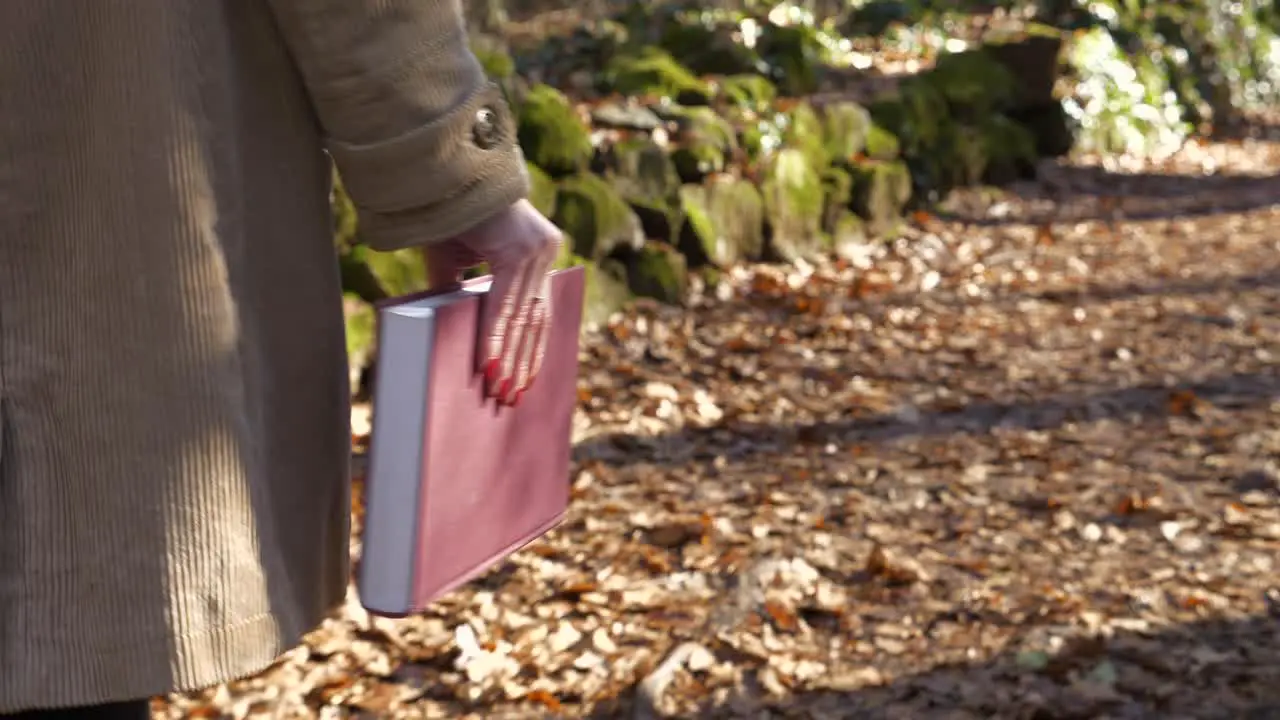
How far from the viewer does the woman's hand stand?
1.28 meters

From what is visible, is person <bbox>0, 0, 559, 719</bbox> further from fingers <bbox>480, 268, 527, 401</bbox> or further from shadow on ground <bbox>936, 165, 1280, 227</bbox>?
shadow on ground <bbox>936, 165, 1280, 227</bbox>

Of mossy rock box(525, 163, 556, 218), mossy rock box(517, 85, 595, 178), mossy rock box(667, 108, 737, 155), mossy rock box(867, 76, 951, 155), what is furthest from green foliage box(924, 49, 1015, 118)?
mossy rock box(525, 163, 556, 218)

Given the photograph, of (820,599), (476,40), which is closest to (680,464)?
(820,599)

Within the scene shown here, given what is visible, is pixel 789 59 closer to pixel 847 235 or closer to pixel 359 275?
pixel 847 235

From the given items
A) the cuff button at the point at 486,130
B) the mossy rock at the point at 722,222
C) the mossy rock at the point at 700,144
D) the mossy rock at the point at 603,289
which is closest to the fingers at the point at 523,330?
the cuff button at the point at 486,130

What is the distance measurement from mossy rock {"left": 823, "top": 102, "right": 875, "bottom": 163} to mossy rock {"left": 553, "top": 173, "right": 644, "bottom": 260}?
8.14ft

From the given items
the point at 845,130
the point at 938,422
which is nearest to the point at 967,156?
the point at 845,130

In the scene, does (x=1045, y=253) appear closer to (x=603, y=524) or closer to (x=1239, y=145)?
(x=603, y=524)

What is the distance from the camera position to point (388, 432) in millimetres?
1194

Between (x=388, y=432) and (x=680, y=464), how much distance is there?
346 centimetres

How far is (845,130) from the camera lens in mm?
8516

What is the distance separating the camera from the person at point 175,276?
1126 millimetres

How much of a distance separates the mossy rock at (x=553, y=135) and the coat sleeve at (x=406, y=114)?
480 cm

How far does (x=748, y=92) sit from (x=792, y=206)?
3.43ft
